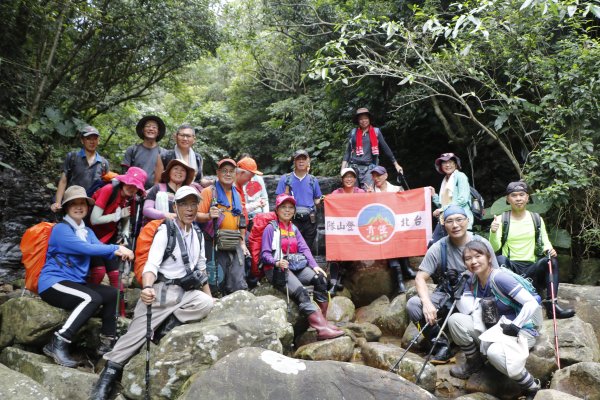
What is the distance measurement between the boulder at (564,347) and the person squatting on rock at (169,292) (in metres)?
3.63

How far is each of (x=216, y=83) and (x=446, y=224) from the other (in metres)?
26.1

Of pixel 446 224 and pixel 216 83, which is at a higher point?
pixel 216 83

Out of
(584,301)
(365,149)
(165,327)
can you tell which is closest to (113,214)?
(165,327)

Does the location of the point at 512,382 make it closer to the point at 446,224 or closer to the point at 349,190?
the point at 446,224

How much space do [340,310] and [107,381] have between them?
3.78 m

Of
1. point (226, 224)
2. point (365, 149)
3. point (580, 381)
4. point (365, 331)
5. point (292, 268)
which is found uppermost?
point (365, 149)

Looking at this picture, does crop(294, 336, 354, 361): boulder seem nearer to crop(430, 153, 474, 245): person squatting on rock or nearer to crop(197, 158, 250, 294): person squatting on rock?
crop(197, 158, 250, 294): person squatting on rock

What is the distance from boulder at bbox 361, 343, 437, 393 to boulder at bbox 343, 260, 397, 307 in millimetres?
2077

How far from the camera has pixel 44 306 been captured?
17.1ft

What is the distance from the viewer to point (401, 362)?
5262 mm

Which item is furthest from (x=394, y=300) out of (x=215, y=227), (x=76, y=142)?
(x=76, y=142)

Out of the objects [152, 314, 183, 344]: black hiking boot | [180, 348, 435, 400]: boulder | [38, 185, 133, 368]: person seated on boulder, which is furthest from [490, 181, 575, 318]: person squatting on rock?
[38, 185, 133, 368]: person seated on boulder

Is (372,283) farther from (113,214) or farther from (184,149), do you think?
(113,214)

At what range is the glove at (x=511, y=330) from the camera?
4457 mm
